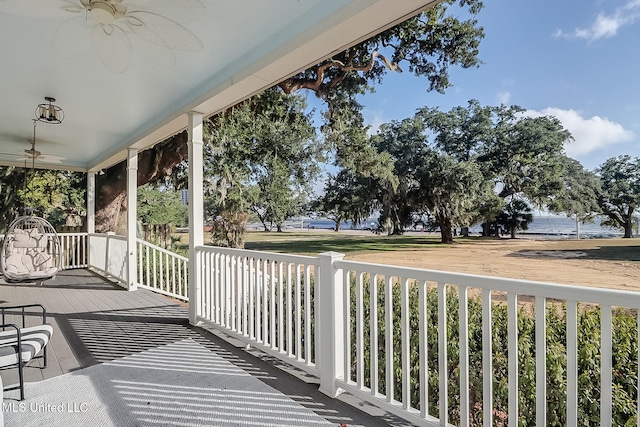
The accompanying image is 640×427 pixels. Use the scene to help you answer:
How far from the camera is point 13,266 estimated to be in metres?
4.68

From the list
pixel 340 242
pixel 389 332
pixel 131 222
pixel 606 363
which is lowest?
pixel 389 332

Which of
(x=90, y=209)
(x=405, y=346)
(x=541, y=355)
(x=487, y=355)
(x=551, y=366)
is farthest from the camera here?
(x=90, y=209)

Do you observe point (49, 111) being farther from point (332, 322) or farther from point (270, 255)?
point (332, 322)

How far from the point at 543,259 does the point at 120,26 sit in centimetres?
429

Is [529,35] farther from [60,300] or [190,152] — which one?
[60,300]

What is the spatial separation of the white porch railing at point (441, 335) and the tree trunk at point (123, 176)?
4899mm

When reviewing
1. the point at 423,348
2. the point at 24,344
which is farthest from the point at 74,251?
the point at 423,348

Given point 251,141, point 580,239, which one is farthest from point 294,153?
point 580,239

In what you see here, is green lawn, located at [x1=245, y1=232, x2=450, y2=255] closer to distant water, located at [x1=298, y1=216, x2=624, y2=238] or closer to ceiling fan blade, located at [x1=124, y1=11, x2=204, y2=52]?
distant water, located at [x1=298, y1=216, x2=624, y2=238]

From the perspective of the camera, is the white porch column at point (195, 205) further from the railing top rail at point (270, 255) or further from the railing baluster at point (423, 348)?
the railing baluster at point (423, 348)

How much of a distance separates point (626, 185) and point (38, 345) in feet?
15.2

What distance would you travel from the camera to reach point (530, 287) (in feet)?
4.74

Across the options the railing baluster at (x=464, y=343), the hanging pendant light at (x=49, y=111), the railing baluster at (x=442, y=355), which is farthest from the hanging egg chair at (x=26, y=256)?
the railing baluster at (x=464, y=343)

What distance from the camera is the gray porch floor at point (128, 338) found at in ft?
7.08
